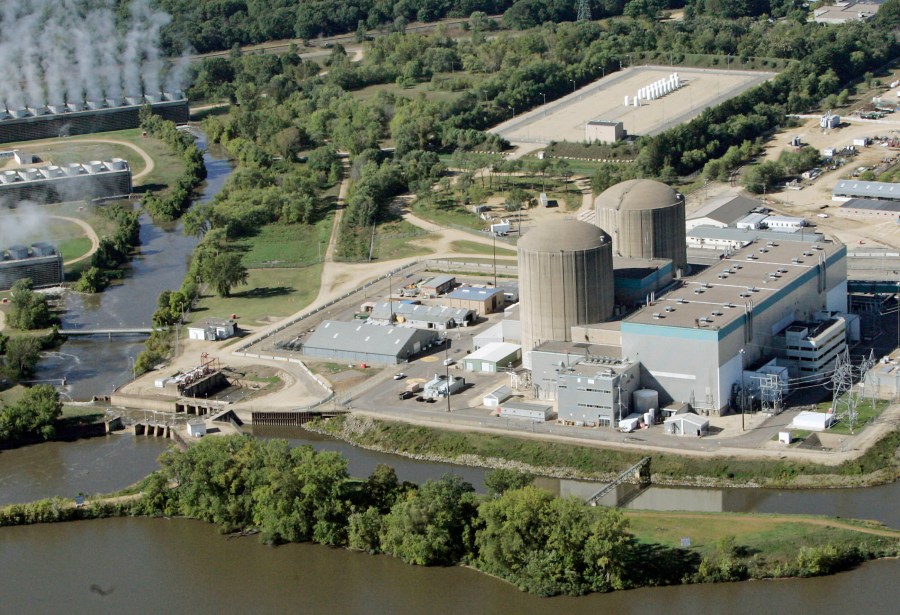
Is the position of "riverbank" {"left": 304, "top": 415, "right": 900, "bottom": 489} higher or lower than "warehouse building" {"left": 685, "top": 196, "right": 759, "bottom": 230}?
lower

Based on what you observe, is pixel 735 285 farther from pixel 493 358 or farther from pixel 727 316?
pixel 493 358

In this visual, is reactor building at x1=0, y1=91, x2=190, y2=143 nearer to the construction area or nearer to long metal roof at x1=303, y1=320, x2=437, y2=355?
the construction area

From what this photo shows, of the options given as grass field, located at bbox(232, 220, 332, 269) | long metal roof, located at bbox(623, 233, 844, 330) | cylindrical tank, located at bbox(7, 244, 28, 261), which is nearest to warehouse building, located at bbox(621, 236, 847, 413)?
long metal roof, located at bbox(623, 233, 844, 330)

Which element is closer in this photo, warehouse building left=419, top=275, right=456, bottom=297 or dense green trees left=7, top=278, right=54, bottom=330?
warehouse building left=419, top=275, right=456, bottom=297

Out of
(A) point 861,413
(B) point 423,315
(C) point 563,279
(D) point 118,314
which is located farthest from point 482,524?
(D) point 118,314

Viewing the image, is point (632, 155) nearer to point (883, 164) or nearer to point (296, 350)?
point (883, 164)

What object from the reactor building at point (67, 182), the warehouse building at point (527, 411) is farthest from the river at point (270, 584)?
the reactor building at point (67, 182)

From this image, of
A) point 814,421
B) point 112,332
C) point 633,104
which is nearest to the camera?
point 814,421
